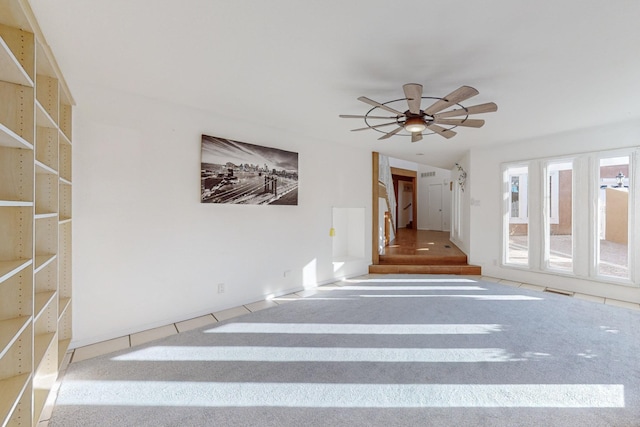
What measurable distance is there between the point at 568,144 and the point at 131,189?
6337 mm

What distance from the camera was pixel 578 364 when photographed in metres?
2.62

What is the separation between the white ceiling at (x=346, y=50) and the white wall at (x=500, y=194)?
95 cm

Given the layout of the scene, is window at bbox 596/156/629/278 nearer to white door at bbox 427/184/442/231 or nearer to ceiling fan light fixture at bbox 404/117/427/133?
ceiling fan light fixture at bbox 404/117/427/133

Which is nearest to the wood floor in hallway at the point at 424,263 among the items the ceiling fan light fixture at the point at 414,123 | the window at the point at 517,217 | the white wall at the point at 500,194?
the white wall at the point at 500,194

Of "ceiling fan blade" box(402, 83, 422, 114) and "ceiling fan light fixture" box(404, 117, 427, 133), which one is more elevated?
"ceiling fan blade" box(402, 83, 422, 114)

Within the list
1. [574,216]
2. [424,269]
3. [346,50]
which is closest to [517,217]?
[574,216]

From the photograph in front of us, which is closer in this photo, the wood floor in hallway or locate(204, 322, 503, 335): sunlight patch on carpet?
locate(204, 322, 503, 335): sunlight patch on carpet

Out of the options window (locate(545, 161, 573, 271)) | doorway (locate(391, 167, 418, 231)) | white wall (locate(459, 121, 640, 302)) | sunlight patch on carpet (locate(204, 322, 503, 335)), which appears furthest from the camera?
doorway (locate(391, 167, 418, 231))

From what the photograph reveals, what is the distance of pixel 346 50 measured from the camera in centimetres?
237

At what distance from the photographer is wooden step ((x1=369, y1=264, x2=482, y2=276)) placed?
6117 mm

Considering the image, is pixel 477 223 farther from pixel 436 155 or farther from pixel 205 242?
pixel 205 242

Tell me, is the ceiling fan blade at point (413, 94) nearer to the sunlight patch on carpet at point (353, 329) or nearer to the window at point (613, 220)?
the sunlight patch on carpet at point (353, 329)

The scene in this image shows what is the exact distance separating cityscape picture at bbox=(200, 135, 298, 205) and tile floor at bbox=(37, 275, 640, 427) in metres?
1.44

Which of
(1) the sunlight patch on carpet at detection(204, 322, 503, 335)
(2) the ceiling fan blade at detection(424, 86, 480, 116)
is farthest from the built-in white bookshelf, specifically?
(2) the ceiling fan blade at detection(424, 86, 480, 116)
